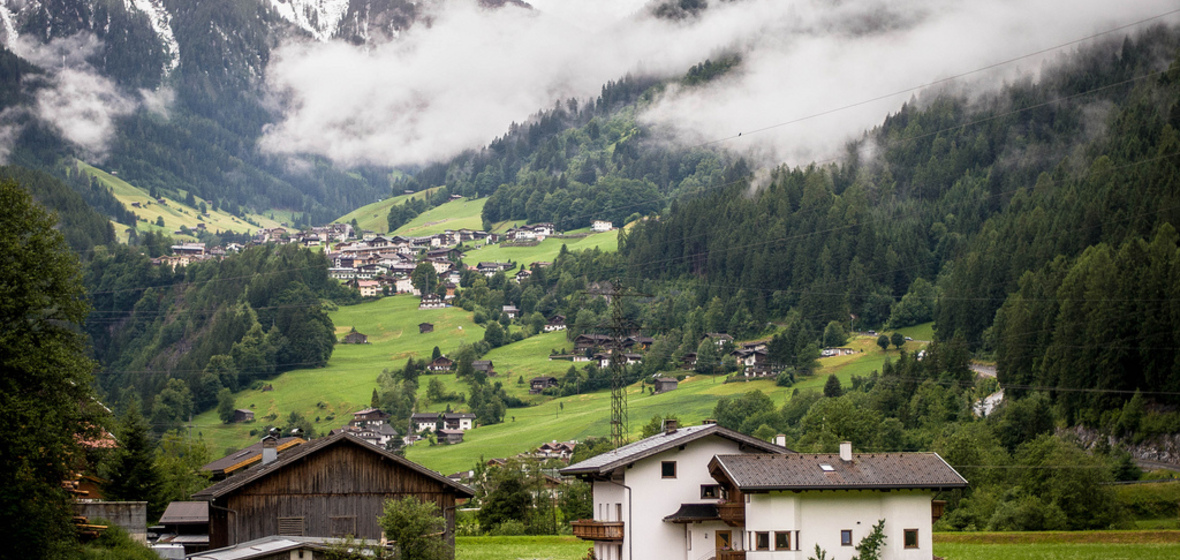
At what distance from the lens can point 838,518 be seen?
161 feet

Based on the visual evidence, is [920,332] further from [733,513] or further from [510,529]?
[733,513]

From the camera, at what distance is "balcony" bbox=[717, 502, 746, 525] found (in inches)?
1903

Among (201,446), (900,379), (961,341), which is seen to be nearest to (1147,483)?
(900,379)

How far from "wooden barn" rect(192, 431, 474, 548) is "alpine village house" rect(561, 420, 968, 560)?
6.73 m

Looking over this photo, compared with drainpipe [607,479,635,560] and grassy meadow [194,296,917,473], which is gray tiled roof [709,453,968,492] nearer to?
drainpipe [607,479,635,560]

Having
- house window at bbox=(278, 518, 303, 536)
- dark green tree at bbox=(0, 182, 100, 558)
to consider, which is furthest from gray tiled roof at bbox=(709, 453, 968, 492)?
dark green tree at bbox=(0, 182, 100, 558)

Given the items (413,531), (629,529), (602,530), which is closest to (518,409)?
(602,530)

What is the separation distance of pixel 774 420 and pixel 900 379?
13.6 m

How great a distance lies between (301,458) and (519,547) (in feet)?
62.4

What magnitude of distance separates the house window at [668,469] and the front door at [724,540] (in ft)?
10.7

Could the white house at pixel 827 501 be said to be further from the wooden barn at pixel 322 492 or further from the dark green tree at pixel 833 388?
the dark green tree at pixel 833 388

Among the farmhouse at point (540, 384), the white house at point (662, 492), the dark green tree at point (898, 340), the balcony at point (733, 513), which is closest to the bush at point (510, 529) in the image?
the white house at point (662, 492)

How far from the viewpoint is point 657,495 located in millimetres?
52125

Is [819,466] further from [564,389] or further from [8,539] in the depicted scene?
[564,389]
